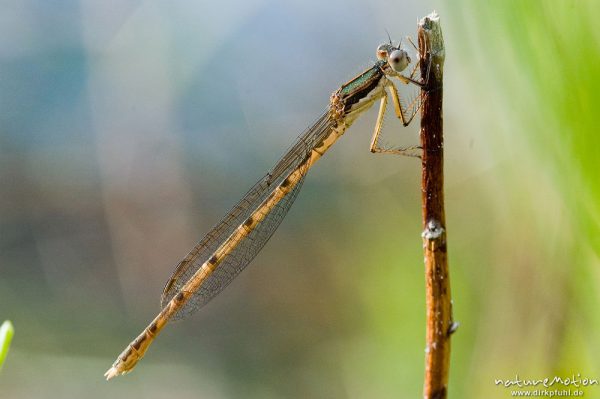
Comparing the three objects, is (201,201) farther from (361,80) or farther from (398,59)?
(398,59)

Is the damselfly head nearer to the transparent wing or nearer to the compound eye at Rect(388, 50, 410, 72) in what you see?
the compound eye at Rect(388, 50, 410, 72)

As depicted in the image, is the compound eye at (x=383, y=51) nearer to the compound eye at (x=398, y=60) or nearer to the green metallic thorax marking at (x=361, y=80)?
the green metallic thorax marking at (x=361, y=80)

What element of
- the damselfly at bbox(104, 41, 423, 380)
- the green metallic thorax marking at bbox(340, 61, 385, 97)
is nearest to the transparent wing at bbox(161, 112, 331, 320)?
the damselfly at bbox(104, 41, 423, 380)

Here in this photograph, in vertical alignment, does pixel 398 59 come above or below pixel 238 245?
above

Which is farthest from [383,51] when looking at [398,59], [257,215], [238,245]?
[238,245]

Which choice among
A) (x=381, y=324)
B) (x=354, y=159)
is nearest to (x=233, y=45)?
(x=354, y=159)
